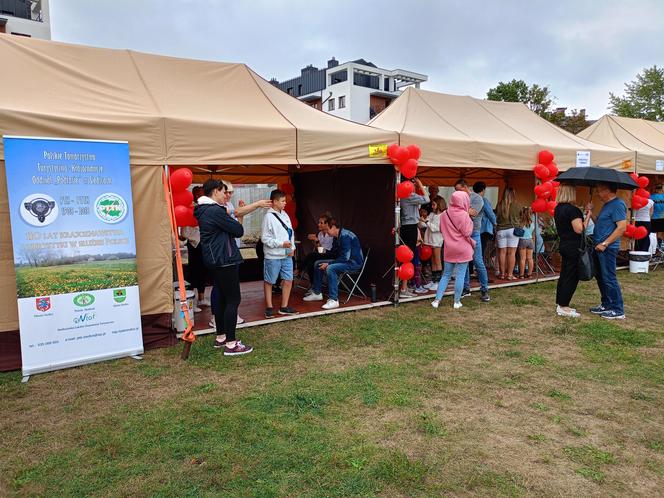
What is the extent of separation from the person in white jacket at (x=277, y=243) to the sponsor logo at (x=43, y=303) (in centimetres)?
228

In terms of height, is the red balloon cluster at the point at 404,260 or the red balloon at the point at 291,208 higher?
the red balloon at the point at 291,208

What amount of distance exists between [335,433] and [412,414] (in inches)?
24.6

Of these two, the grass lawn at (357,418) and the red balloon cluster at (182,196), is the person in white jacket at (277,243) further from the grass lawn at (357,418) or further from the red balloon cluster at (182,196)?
the red balloon cluster at (182,196)

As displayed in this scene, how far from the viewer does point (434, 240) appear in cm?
772

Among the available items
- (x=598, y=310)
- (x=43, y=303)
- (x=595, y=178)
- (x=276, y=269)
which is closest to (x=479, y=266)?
(x=598, y=310)

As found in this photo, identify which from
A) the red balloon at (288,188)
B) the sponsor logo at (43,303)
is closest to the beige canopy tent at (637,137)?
the red balloon at (288,188)

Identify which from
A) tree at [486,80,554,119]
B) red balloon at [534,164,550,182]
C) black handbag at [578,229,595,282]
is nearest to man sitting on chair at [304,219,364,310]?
black handbag at [578,229,595,282]

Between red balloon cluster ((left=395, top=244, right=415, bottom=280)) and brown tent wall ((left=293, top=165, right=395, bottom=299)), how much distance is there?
0.18 m

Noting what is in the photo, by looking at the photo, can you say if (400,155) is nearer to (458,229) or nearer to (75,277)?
(458,229)

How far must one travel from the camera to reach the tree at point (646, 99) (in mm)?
22172

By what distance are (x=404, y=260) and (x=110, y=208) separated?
3.61m

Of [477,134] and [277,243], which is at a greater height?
[477,134]

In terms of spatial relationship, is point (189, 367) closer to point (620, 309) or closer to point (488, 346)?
point (488, 346)

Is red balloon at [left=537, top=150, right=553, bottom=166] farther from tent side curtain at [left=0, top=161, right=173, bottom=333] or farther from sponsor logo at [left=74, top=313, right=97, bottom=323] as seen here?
sponsor logo at [left=74, top=313, right=97, bottom=323]
